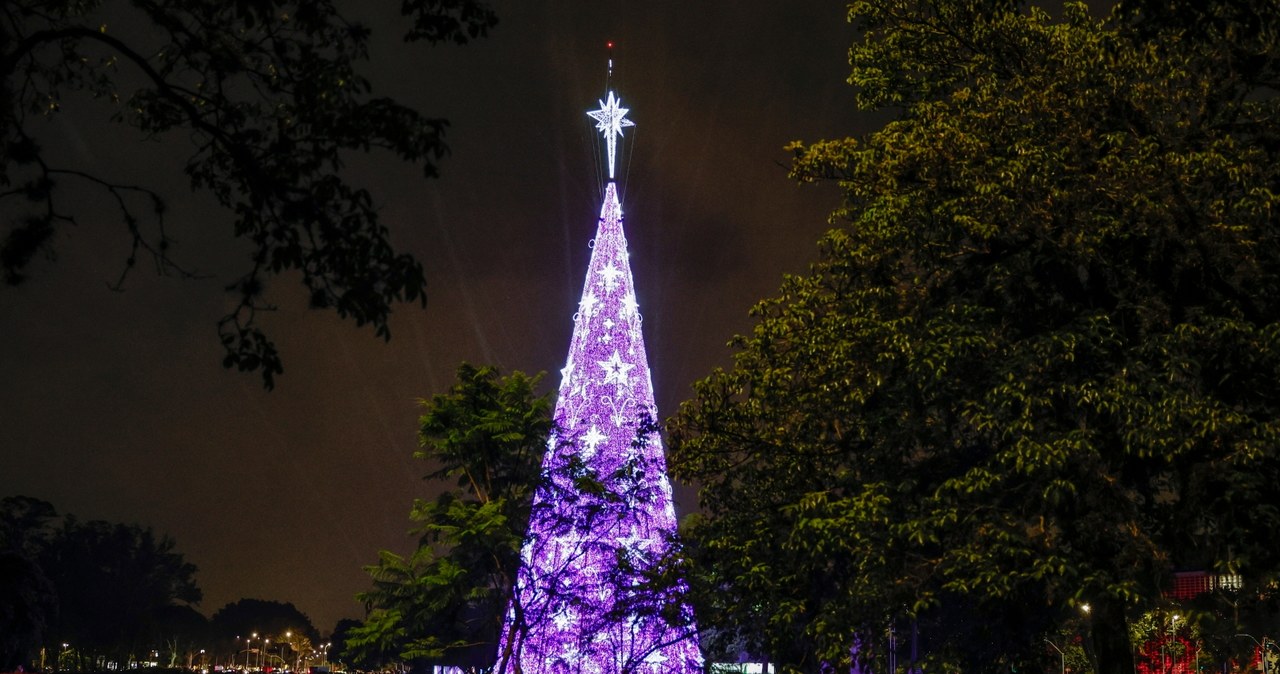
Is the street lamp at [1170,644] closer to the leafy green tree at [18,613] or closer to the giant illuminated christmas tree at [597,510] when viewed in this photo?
the giant illuminated christmas tree at [597,510]

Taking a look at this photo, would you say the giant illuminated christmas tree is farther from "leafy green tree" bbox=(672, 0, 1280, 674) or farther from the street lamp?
the street lamp

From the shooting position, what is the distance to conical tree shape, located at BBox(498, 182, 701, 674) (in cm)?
3369

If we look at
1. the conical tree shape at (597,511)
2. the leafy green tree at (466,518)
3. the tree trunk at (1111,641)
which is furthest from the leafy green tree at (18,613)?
the tree trunk at (1111,641)

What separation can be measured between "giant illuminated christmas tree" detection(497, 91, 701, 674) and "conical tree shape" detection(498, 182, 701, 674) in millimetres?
27

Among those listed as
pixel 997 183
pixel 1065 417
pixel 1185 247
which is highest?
pixel 997 183

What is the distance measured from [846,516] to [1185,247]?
17.7 feet

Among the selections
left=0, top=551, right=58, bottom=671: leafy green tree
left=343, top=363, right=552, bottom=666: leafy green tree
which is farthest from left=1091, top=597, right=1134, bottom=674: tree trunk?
left=0, top=551, right=58, bottom=671: leafy green tree

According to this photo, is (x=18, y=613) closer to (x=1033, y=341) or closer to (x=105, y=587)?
(x=1033, y=341)

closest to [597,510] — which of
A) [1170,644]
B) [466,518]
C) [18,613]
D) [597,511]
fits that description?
[597,511]

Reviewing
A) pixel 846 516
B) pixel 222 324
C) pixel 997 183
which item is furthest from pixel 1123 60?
pixel 222 324

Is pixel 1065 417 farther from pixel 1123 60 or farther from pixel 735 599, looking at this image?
pixel 735 599

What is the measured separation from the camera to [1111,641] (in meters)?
18.1

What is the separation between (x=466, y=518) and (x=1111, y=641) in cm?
2517

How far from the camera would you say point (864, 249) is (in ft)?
62.7
